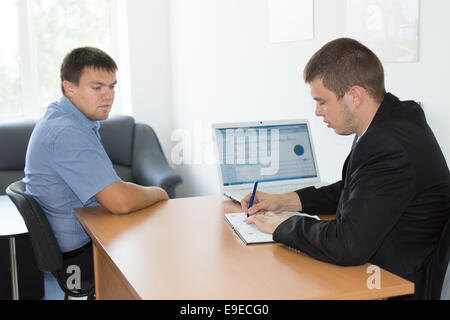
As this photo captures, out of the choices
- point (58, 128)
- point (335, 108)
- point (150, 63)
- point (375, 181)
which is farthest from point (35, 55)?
point (375, 181)

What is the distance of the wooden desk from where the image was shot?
3.83ft

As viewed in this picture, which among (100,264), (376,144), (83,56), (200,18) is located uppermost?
(200,18)

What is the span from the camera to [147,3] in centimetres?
443

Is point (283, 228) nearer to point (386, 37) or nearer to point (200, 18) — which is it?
point (386, 37)

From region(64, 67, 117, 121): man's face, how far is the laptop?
533 mm

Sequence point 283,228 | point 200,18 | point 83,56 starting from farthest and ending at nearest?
1. point 200,18
2. point 83,56
3. point 283,228

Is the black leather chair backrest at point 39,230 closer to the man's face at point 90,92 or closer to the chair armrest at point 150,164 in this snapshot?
the man's face at point 90,92

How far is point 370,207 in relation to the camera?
4.19 feet

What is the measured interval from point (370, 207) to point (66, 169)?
46.5 inches

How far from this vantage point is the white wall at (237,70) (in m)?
2.07

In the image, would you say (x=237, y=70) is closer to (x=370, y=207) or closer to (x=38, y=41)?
(x=38, y=41)

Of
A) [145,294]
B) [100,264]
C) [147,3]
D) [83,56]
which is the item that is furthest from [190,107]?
[145,294]

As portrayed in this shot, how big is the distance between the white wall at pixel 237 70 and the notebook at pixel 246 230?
0.92 metres

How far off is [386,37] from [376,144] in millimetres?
1097
